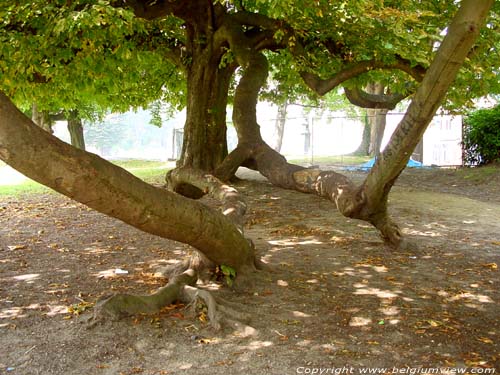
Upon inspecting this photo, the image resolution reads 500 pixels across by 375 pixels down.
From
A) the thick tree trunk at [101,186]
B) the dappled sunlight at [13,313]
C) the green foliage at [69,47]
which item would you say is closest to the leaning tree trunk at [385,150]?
the thick tree trunk at [101,186]

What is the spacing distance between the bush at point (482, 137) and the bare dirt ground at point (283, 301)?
8036mm

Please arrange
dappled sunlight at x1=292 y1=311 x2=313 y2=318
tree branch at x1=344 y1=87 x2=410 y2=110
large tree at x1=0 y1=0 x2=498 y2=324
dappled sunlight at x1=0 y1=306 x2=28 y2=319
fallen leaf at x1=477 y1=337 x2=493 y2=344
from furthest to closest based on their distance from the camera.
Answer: tree branch at x1=344 y1=87 x2=410 y2=110, dappled sunlight at x1=292 y1=311 x2=313 y2=318, dappled sunlight at x1=0 y1=306 x2=28 y2=319, fallen leaf at x1=477 y1=337 x2=493 y2=344, large tree at x1=0 y1=0 x2=498 y2=324

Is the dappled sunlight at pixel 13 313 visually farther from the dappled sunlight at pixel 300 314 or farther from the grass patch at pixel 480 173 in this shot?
the grass patch at pixel 480 173

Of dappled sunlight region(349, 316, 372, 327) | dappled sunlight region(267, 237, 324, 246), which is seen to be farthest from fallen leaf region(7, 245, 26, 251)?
dappled sunlight region(349, 316, 372, 327)

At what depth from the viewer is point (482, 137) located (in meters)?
19.0

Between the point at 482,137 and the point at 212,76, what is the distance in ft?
34.3

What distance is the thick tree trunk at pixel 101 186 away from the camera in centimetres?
438

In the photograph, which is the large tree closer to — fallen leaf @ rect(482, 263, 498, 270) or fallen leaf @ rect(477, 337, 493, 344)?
fallen leaf @ rect(482, 263, 498, 270)

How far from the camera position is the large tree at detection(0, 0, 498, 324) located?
498 centimetres

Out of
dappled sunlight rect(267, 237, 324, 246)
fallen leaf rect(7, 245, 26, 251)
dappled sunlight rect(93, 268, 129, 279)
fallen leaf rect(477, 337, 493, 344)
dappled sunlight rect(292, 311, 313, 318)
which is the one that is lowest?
fallen leaf rect(477, 337, 493, 344)

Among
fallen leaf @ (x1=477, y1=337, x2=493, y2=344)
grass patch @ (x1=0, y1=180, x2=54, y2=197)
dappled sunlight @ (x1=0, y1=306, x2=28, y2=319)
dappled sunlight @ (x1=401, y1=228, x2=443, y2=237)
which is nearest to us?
fallen leaf @ (x1=477, y1=337, x2=493, y2=344)

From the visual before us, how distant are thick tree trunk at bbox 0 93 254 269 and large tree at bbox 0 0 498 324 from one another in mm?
11

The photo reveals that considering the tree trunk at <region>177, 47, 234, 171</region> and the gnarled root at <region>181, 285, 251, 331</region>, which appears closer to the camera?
the gnarled root at <region>181, 285, 251, 331</region>

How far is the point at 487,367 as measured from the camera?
4762 mm
